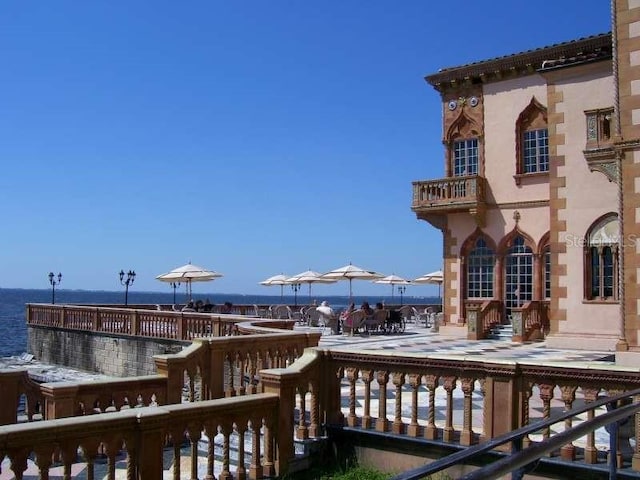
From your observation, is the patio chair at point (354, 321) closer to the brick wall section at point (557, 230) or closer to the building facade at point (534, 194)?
the building facade at point (534, 194)

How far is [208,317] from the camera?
18.2m

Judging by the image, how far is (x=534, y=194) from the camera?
2239cm

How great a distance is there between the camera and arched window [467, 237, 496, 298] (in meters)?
23.5

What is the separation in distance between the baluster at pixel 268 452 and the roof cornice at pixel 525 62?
16253 mm

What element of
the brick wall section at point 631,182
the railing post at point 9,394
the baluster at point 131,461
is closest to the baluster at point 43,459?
the baluster at point 131,461

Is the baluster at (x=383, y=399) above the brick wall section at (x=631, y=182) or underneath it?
underneath

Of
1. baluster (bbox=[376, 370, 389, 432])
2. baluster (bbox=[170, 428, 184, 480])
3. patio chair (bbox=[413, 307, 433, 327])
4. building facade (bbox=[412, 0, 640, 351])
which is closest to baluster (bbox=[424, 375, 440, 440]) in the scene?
baluster (bbox=[376, 370, 389, 432])

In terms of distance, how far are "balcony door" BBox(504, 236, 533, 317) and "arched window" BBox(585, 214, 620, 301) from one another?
335 cm

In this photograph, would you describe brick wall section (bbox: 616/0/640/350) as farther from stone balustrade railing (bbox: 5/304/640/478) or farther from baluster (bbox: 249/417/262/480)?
baluster (bbox: 249/417/262/480)

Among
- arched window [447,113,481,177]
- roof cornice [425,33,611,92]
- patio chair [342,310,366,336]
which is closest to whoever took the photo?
roof cornice [425,33,611,92]

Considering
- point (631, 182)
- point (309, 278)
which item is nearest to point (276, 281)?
point (309, 278)

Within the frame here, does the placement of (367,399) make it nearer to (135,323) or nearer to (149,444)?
(149,444)

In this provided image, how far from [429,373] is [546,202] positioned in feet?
53.4

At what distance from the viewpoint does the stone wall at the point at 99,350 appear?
2205 cm
